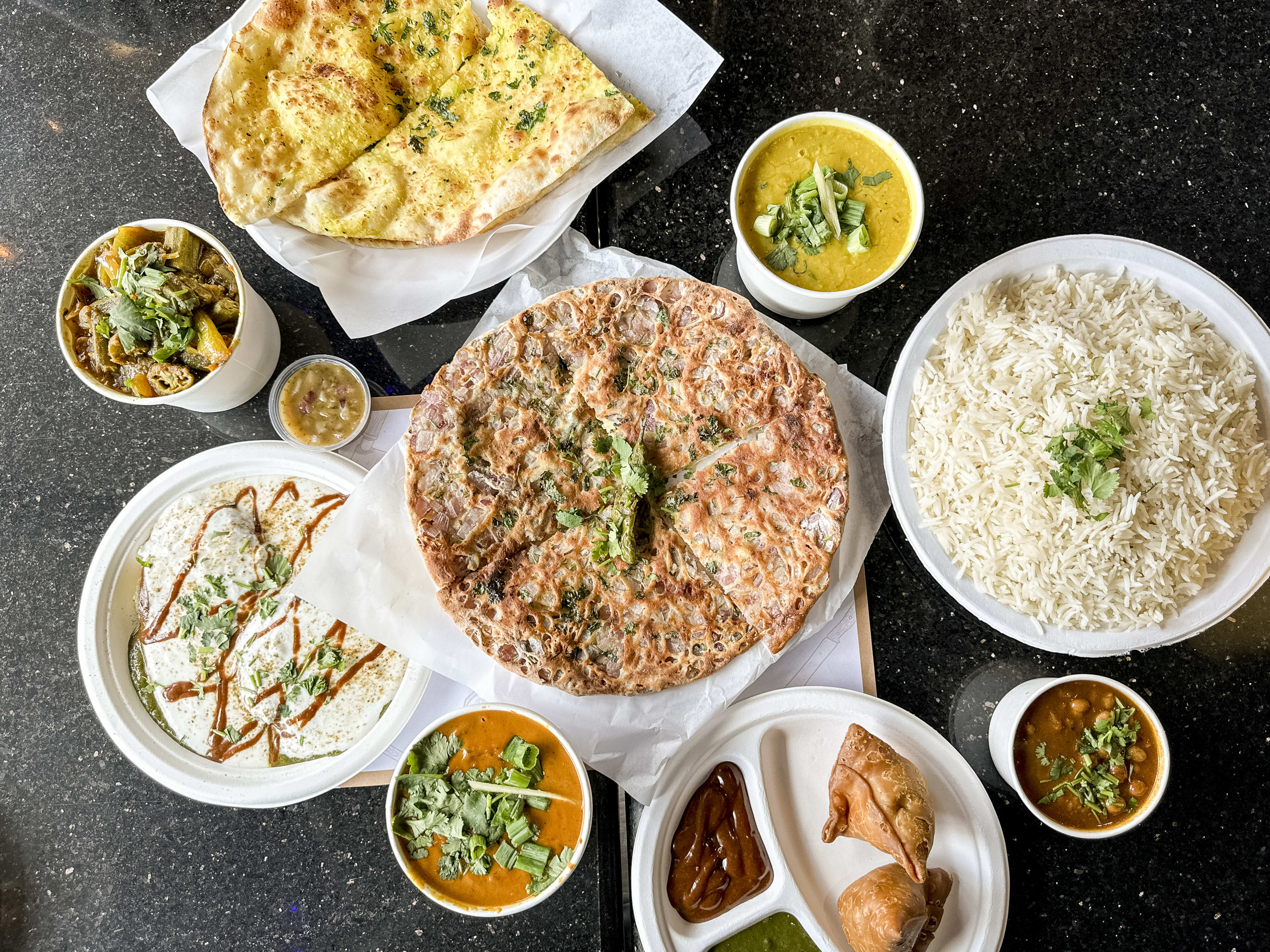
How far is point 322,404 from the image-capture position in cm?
227

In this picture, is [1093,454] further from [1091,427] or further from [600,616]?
[600,616]

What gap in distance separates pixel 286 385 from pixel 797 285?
1538mm

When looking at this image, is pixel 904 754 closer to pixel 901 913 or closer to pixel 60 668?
pixel 901 913

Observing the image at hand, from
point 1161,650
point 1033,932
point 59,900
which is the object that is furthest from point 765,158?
point 59,900

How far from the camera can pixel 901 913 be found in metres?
1.79

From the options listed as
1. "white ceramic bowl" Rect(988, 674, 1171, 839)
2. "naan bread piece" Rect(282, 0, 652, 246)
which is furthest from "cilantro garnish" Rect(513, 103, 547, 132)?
"white ceramic bowl" Rect(988, 674, 1171, 839)

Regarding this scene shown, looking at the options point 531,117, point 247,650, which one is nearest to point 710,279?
point 531,117

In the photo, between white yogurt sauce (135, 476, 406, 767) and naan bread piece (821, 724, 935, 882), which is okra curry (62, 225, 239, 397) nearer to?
white yogurt sauce (135, 476, 406, 767)

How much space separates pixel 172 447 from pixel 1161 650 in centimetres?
310

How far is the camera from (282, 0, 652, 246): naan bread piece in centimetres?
207

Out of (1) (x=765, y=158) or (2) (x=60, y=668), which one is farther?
(2) (x=60, y=668)

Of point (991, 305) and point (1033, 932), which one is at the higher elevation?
point (991, 305)

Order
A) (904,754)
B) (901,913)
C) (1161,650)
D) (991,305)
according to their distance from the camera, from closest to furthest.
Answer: (901,913), (991,305), (904,754), (1161,650)

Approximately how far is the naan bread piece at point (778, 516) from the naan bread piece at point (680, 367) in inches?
2.5
